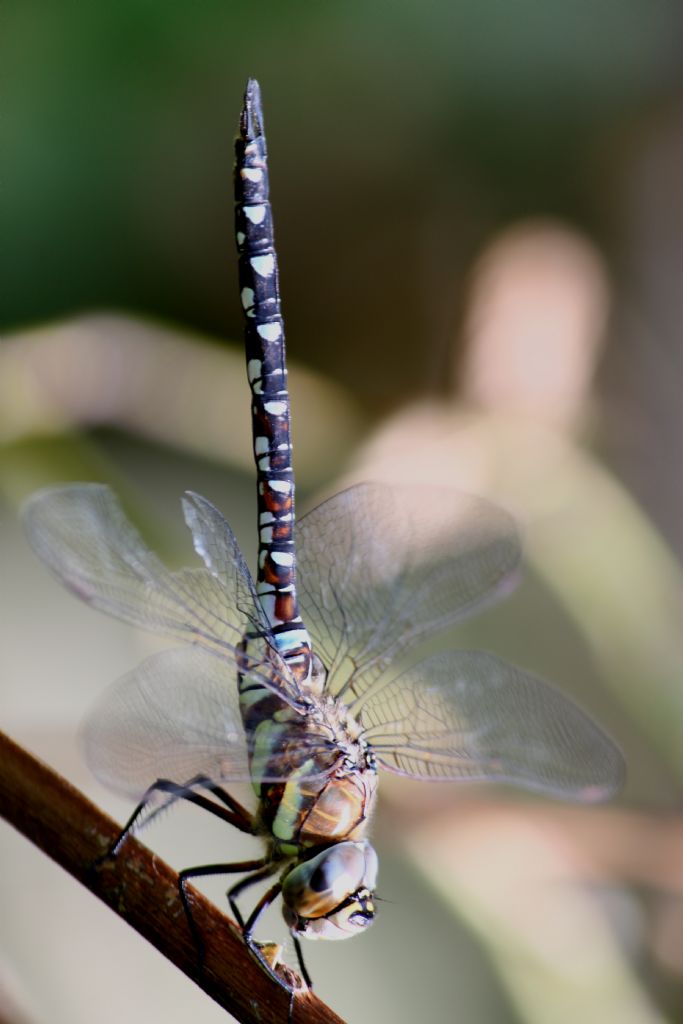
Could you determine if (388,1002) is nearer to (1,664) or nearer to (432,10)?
(1,664)

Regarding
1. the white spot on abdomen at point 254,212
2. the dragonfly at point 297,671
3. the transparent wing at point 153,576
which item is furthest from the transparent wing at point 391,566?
the white spot on abdomen at point 254,212

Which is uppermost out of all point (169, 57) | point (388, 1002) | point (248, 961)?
point (169, 57)

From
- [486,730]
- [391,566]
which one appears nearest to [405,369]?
[391,566]

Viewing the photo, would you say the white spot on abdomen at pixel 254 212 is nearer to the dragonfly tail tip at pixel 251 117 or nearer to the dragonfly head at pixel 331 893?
the dragonfly tail tip at pixel 251 117

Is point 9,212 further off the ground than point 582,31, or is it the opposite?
point 582,31

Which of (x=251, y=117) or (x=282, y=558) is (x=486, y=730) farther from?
(x=251, y=117)

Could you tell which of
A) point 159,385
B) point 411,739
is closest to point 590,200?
point 159,385

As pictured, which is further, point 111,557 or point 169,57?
point 169,57
